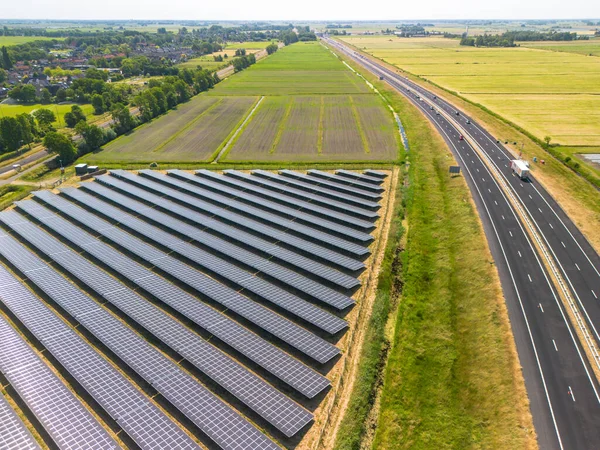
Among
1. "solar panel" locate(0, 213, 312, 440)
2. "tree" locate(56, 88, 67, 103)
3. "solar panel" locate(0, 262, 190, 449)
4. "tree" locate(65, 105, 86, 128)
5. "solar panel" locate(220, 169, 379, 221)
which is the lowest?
"solar panel" locate(0, 262, 190, 449)

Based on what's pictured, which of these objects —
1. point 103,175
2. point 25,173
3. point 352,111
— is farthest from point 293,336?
point 352,111

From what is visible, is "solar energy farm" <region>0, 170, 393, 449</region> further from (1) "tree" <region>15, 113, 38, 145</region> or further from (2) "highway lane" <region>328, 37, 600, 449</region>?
(1) "tree" <region>15, 113, 38, 145</region>

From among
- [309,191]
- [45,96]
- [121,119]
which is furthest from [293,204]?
[45,96]

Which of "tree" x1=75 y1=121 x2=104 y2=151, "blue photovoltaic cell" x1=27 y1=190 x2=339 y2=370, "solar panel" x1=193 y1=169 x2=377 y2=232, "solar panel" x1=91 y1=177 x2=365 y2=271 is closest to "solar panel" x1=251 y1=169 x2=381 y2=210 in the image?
"solar panel" x1=193 y1=169 x2=377 y2=232

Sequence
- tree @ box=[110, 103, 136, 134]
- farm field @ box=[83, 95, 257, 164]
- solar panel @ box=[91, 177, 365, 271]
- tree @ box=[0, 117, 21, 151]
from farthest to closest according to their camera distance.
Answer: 1. tree @ box=[110, 103, 136, 134]
2. farm field @ box=[83, 95, 257, 164]
3. tree @ box=[0, 117, 21, 151]
4. solar panel @ box=[91, 177, 365, 271]

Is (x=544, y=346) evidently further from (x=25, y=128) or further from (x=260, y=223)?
(x=25, y=128)

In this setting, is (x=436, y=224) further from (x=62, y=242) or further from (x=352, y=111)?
(x=352, y=111)

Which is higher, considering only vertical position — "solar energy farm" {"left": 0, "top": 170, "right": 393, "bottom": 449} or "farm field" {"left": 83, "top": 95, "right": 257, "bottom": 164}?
"farm field" {"left": 83, "top": 95, "right": 257, "bottom": 164}
